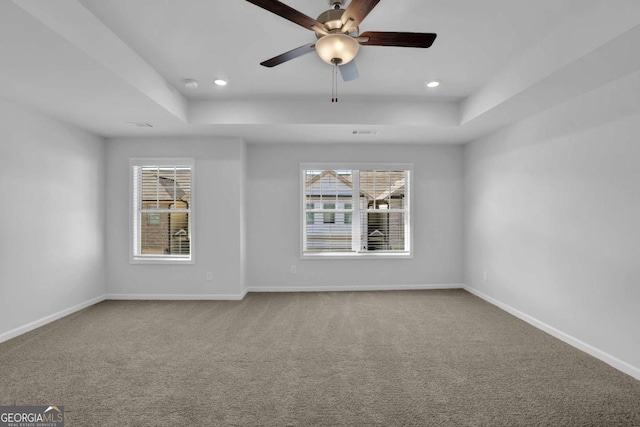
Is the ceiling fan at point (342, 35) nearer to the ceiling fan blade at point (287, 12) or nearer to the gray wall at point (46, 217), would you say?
the ceiling fan blade at point (287, 12)

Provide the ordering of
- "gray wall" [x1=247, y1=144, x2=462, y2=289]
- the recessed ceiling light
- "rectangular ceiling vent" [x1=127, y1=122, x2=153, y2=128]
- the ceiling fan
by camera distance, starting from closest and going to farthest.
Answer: the ceiling fan → the recessed ceiling light → "rectangular ceiling vent" [x1=127, y1=122, x2=153, y2=128] → "gray wall" [x1=247, y1=144, x2=462, y2=289]

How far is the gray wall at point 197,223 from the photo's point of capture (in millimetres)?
4434

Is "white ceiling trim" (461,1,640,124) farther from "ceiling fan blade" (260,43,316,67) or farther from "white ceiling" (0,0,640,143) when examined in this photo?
"ceiling fan blade" (260,43,316,67)

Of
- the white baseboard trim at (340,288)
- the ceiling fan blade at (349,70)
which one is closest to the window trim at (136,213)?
the white baseboard trim at (340,288)

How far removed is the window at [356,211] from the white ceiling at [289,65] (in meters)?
0.94

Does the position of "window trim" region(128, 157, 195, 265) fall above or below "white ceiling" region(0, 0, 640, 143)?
below

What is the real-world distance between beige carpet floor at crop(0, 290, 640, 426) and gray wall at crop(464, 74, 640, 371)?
352mm

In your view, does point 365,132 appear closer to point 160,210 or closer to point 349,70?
point 349,70


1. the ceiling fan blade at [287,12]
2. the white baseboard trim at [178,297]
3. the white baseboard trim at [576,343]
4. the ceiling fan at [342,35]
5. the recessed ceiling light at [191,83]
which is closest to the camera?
the ceiling fan blade at [287,12]

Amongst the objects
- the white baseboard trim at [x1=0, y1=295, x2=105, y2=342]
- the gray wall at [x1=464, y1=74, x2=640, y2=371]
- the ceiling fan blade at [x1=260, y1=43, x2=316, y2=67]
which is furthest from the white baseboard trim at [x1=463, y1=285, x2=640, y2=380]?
the white baseboard trim at [x1=0, y1=295, x2=105, y2=342]

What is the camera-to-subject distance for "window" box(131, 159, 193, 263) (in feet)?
14.8

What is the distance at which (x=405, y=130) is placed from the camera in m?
4.08

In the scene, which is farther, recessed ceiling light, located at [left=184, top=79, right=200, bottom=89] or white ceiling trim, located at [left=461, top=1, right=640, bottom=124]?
recessed ceiling light, located at [left=184, top=79, right=200, bottom=89]

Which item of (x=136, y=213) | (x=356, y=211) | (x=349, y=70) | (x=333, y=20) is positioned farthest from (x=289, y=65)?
(x=136, y=213)
